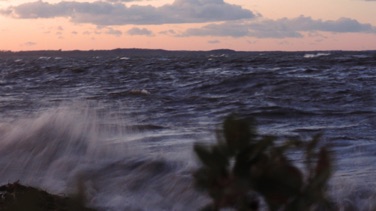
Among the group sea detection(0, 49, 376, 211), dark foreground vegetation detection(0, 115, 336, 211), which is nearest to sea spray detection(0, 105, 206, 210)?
sea detection(0, 49, 376, 211)

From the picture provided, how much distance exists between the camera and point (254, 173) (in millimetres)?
1256

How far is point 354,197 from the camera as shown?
6.55 m

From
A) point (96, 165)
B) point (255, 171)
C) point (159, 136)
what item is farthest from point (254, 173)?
point (159, 136)

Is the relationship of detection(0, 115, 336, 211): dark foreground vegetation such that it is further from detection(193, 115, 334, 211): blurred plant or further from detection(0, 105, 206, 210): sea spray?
detection(0, 105, 206, 210): sea spray

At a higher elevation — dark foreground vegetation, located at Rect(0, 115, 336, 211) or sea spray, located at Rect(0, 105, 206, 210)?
dark foreground vegetation, located at Rect(0, 115, 336, 211)

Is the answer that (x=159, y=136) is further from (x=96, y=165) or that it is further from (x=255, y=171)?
(x=255, y=171)

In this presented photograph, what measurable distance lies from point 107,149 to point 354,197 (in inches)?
142

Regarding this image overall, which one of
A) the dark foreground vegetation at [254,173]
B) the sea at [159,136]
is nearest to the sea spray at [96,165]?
the sea at [159,136]

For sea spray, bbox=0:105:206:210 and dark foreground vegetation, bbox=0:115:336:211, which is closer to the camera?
dark foreground vegetation, bbox=0:115:336:211

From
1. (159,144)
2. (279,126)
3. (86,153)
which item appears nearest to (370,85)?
(279,126)

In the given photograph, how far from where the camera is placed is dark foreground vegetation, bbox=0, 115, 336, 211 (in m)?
1.24

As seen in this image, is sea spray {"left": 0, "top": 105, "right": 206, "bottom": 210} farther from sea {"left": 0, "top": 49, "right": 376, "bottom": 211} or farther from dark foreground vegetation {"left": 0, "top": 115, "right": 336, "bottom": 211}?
dark foreground vegetation {"left": 0, "top": 115, "right": 336, "bottom": 211}

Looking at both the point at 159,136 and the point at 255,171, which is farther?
the point at 159,136

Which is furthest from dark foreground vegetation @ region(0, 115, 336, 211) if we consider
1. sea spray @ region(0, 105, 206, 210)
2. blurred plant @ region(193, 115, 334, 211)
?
sea spray @ region(0, 105, 206, 210)
